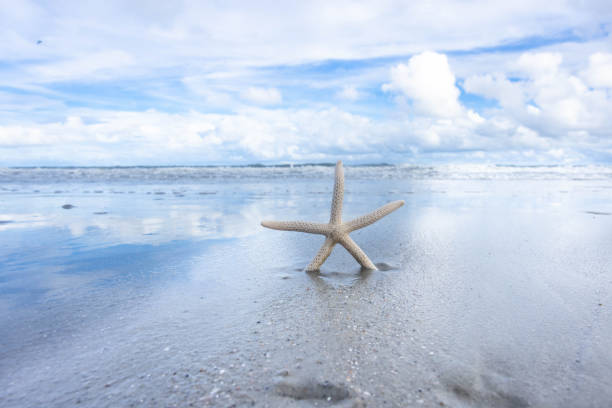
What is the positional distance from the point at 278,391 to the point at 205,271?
2991 millimetres

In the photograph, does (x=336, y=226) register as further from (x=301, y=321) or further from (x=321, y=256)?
(x=301, y=321)

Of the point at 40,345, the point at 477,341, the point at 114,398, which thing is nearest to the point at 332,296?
the point at 477,341

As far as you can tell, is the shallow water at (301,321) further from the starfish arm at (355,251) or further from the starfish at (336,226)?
the starfish at (336,226)

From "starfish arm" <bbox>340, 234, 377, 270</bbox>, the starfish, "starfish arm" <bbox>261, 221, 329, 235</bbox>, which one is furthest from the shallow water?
"starfish arm" <bbox>261, 221, 329, 235</bbox>

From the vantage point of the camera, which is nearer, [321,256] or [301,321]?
[301,321]

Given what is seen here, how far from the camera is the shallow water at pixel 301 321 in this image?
252 cm

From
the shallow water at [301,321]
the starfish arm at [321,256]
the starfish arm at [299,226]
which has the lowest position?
the shallow water at [301,321]

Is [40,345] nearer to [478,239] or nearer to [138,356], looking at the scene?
[138,356]

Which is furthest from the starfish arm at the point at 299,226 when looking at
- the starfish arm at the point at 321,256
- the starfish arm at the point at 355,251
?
the starfish arm at the point at 355,251

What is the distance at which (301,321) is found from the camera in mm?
3543

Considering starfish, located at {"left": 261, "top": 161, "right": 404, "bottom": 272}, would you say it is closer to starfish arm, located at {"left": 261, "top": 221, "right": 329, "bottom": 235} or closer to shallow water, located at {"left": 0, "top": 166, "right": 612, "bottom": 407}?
starfish arm, located at {"left": 261, "top": 221, "right": 329, "bottom": 235}

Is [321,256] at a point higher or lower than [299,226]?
lower

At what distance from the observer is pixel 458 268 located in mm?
5277

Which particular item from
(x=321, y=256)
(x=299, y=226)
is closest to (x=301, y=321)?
(x=321, y=256)
